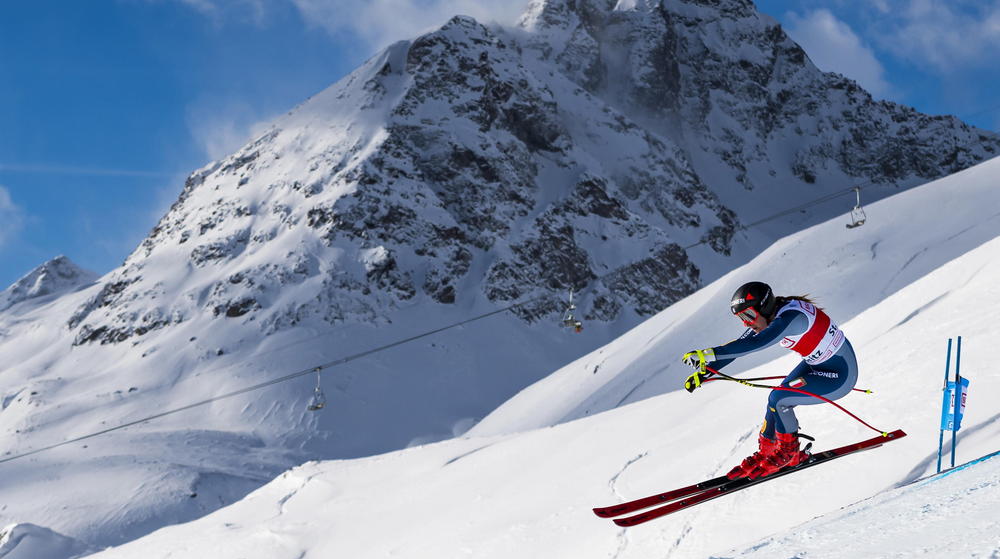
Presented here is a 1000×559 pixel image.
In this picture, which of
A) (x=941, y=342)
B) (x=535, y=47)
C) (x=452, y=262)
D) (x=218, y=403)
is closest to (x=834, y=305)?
(x=941, y=342)

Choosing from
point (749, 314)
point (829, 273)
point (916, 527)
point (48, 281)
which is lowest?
point (916, 527)

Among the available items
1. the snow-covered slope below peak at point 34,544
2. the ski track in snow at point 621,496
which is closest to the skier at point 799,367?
the ski track in snow at point 621,496

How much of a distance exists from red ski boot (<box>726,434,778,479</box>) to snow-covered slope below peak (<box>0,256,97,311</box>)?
139438 mm

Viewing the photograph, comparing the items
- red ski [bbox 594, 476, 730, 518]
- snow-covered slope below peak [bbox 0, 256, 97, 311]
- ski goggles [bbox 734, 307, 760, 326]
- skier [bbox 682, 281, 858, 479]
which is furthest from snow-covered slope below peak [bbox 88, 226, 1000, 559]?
snow-covered slope below peak [bbox 0, 256, 97, 311]

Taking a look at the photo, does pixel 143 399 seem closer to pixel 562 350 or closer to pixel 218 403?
pixel 218 403

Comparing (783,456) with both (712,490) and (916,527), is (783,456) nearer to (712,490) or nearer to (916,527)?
(712,490)

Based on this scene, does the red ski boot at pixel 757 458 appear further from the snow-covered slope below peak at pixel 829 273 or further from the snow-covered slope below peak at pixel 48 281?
the snow-covered slope below peak at pixel 48 281

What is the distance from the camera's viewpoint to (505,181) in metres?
103

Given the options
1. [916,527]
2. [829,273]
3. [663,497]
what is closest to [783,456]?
[663,497]

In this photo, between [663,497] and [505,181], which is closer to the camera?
[663,497]

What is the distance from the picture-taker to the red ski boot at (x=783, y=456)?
8562 millimetres

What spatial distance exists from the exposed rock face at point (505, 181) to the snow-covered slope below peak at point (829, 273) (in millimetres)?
47606

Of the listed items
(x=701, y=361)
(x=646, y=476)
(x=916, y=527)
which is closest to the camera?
(x=916, y=527)

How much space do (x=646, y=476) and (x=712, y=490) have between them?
268 cm
